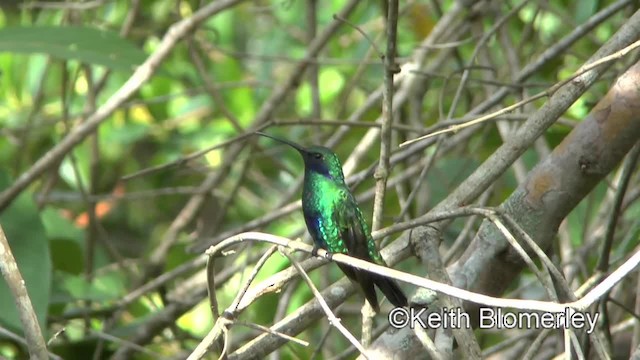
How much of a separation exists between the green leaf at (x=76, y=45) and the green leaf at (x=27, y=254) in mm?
355

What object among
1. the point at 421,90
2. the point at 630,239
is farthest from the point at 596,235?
the point at 630,239

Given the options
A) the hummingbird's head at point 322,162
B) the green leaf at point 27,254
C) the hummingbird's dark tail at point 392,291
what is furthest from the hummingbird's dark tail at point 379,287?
the green leaf at point 27,254

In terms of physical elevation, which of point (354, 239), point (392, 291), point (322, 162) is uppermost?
point (322, 162)

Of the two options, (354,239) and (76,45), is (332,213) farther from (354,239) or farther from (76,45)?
(76,45)

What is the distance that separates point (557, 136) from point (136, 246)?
3.29m

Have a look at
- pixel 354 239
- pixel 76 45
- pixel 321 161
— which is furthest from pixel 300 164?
pixel 354 239

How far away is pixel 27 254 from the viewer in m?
2.77

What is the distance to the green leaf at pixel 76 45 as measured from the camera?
2.96 m

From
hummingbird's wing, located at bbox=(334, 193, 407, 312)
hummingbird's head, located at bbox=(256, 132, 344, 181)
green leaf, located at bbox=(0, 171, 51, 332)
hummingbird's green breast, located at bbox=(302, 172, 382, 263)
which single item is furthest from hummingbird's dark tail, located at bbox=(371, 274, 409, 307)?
green leaf, located at bbox=(0, 171, 51, 332)

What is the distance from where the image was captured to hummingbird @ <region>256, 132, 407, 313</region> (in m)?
2.14

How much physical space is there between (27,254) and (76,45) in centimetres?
65

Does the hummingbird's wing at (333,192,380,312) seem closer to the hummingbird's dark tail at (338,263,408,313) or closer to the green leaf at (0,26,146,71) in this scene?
the hummingbird's dark tail at (338,263,408,313)

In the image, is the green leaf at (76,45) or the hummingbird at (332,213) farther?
the green leaf at (76,45)

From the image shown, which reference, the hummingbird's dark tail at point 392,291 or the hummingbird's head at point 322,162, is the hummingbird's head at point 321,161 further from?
the hummingbird's dark tail at point 392,291
